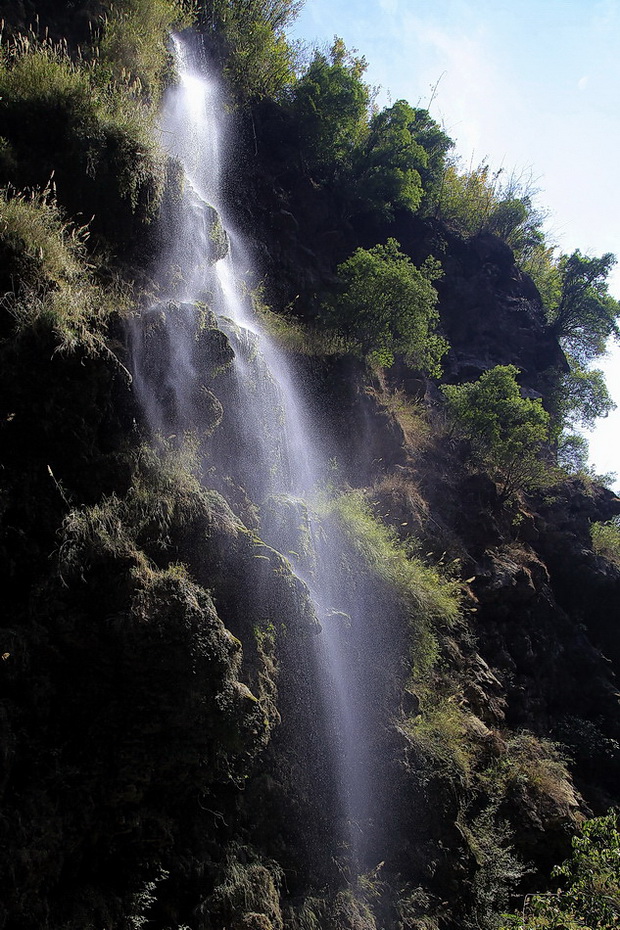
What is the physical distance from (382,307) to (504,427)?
4.05 metres

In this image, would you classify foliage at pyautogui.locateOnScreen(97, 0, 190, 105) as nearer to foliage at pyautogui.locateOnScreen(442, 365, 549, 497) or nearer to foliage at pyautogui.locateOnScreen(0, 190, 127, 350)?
foliage at pyautogui.locateOnScreen(0, 190, 127, 350)

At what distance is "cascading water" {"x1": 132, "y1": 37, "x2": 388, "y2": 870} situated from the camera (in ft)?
18.8

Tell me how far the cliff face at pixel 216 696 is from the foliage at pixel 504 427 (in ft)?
11.6

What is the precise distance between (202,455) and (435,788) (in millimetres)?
4651

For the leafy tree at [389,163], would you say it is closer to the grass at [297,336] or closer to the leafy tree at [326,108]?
the leafy tree at [326,108]

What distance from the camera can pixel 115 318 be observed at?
5457mm

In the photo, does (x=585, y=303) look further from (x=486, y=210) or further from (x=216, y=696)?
(x=216, y=696)

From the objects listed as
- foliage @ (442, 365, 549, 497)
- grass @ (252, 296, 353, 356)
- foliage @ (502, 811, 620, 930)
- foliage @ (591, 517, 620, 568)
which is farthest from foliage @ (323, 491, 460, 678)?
foliage @ (591, 517, 620, 568)

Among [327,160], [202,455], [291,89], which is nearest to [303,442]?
[202,455]

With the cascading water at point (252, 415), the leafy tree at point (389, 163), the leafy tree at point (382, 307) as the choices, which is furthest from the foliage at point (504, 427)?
the leafy tree at point (389, 163)

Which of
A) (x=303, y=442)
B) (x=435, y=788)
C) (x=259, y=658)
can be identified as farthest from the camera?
(x=303, y=442)

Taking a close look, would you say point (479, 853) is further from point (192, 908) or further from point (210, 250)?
point (210, 250)

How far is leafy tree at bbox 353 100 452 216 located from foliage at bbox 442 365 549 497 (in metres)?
6.86

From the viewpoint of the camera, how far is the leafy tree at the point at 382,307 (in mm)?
10883
